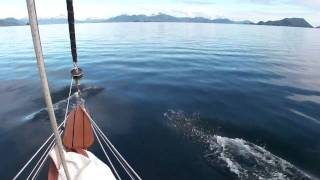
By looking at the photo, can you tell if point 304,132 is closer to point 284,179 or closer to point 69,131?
point 284,179

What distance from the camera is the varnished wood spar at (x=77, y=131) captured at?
8852mm

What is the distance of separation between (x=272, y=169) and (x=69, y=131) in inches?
413

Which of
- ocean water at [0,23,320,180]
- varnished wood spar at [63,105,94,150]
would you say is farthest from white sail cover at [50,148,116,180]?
ocean water at [0,23,320,180]

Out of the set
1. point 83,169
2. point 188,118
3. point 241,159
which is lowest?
point 241,159

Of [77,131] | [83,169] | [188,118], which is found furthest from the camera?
[188,118]

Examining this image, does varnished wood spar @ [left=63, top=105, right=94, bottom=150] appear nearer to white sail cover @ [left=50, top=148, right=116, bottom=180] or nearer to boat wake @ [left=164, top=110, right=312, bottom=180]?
white sail cover @ [left=50, top=148, right=116, bottom=180]

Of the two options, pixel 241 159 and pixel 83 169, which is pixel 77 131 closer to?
pixel 83 169

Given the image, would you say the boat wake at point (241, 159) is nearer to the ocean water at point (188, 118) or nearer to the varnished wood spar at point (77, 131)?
the ocean water at point (188, 118)

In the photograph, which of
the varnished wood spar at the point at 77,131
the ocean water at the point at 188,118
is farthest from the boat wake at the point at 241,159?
the varnished wood spar at the point at 77,131

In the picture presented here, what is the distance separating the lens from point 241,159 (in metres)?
15.3

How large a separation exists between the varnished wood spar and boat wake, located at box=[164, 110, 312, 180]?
26.3 feet

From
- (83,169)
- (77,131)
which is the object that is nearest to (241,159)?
A: (77,131)

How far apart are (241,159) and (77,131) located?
9.69 metres

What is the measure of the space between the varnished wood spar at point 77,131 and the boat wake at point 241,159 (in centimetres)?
800
